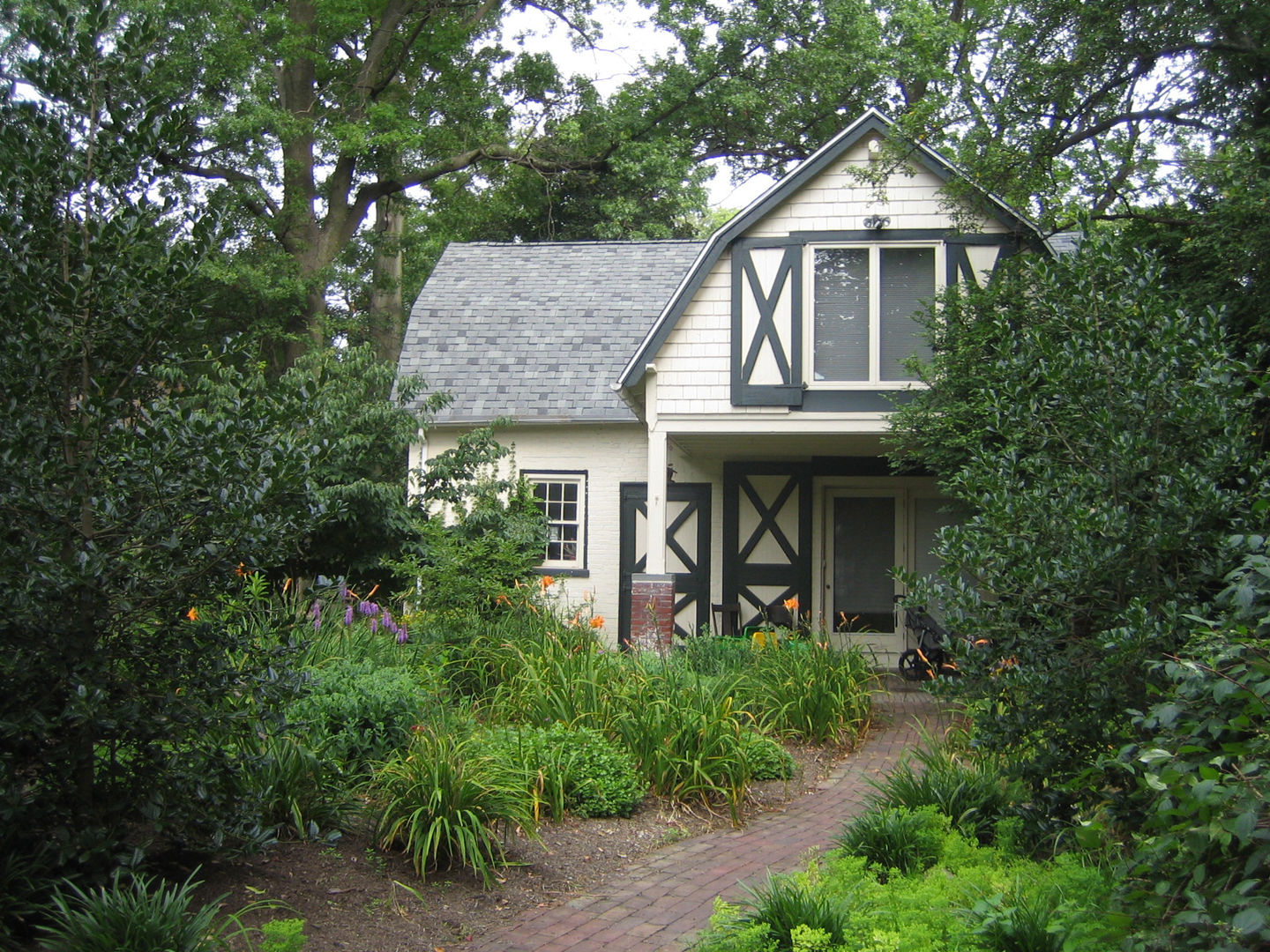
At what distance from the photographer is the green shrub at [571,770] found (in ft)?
22.5

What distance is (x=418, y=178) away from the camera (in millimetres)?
21906

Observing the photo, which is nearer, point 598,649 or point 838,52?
point 598,649

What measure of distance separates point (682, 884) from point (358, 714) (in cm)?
211

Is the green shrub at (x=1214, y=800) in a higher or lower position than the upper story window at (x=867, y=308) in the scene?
lower

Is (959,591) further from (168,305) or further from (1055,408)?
(168,305)

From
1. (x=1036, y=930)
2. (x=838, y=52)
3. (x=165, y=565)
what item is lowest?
(x=1036, y=930)

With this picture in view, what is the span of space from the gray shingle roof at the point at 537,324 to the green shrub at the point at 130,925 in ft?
41.2

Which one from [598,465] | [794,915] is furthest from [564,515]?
[794,915]

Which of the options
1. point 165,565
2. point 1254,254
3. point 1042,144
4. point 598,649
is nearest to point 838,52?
point 1042,144

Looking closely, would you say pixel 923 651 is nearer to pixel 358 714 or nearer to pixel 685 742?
pixel 685 742

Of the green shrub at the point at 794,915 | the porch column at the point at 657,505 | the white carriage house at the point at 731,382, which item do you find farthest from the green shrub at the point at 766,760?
the porch column at the point at 657,505

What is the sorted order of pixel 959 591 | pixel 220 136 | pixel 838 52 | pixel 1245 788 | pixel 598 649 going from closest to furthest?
pixel 1245 788
pixel 959 591
pixel 598 649
pixel 220 136
pixel 838 52

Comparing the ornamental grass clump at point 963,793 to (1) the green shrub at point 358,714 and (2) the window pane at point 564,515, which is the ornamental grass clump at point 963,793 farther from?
(2) the window pane at point 564,515

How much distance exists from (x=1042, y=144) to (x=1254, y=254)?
9.92 ft
